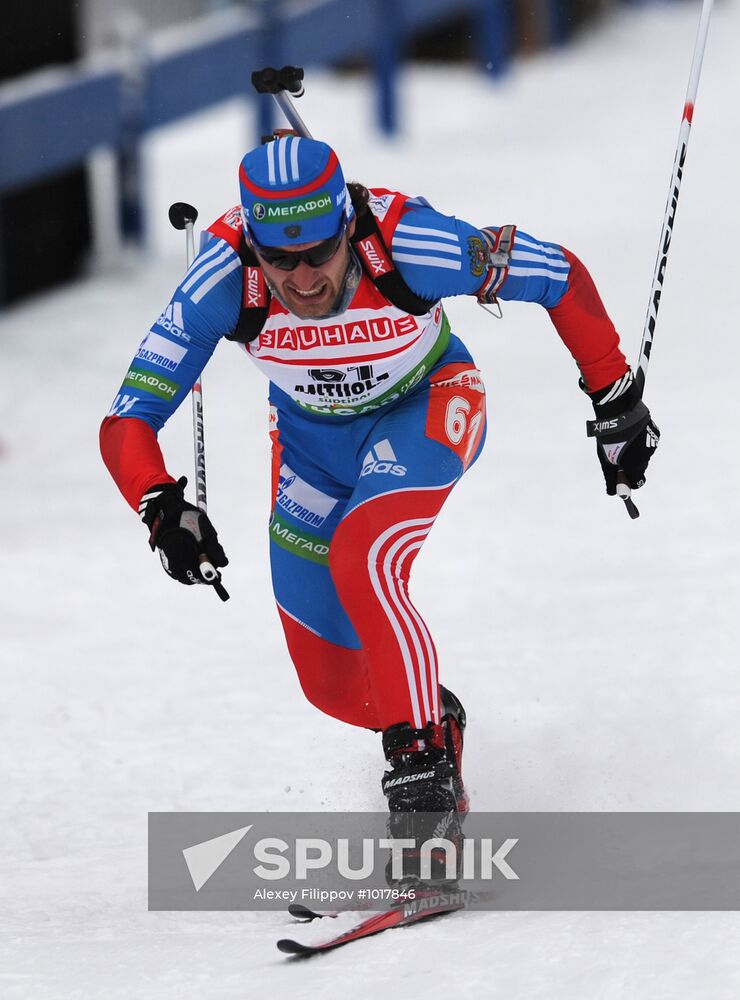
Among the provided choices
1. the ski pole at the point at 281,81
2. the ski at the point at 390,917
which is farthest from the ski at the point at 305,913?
the ski pole at the point at 281,81

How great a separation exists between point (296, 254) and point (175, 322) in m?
0.40

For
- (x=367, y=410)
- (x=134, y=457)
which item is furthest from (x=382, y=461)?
(x=134, y=457)

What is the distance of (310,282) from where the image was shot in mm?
3545

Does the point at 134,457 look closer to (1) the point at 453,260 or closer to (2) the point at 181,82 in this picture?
(1) the point at 453,260

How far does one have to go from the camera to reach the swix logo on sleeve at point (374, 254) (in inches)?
145

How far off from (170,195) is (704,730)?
9.76 metres

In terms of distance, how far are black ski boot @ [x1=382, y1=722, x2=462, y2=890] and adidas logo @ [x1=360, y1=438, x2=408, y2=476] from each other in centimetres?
64

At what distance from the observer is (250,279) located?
3727mm

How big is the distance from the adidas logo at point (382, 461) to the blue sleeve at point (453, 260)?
402mm

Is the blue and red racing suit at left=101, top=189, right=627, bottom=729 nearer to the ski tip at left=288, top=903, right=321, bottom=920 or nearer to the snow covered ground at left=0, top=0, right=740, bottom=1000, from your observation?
the ski tip at left=288, top=903, right=321, bottom=920

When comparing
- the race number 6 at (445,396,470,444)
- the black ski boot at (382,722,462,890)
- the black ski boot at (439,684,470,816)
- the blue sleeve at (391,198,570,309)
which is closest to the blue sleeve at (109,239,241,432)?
the blue sleeve at (391,198,570,309)

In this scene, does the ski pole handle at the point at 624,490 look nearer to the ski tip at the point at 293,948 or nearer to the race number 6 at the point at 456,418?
the race number 6 at the point at 456,418

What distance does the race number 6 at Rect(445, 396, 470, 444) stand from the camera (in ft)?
13.0

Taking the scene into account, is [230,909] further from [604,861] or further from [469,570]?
[469,570]
